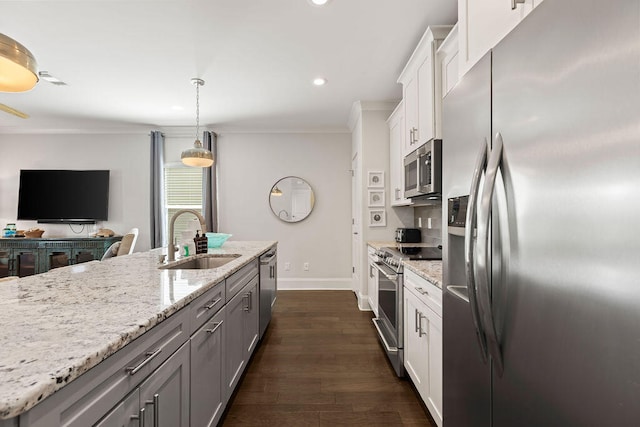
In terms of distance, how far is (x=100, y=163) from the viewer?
5227 mm

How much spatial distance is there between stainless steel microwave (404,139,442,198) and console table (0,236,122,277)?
476cm

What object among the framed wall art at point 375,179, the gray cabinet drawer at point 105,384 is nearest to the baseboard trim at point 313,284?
the framed wall art at point 375,179

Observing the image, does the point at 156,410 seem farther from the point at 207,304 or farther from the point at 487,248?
the point at 487,248

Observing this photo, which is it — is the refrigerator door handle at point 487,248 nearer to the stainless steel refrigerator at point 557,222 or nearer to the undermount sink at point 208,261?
the stainless steel refrigerator at point 557,222

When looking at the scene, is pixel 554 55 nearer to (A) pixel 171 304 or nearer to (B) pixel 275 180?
(A) pixel 171 304

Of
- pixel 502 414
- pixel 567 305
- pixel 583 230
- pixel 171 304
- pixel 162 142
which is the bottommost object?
pixel 502 414

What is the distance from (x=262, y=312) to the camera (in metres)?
2.80

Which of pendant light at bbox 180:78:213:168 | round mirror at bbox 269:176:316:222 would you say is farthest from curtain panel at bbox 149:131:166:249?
pendant light at bbox 180:78:213:168

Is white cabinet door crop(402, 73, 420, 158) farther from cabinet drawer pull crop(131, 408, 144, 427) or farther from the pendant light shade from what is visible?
cabinet drawer pull crop(131, 408, 144, 427)

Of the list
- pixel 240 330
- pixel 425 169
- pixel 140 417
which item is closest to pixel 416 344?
pixel 240 330

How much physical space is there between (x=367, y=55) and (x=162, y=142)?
3.94 metres

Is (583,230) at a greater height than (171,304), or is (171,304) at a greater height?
(583,230)

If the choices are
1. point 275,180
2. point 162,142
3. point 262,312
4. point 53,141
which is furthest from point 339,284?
point 53,141

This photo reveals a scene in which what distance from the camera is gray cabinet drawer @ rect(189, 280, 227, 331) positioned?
1.28 metres
